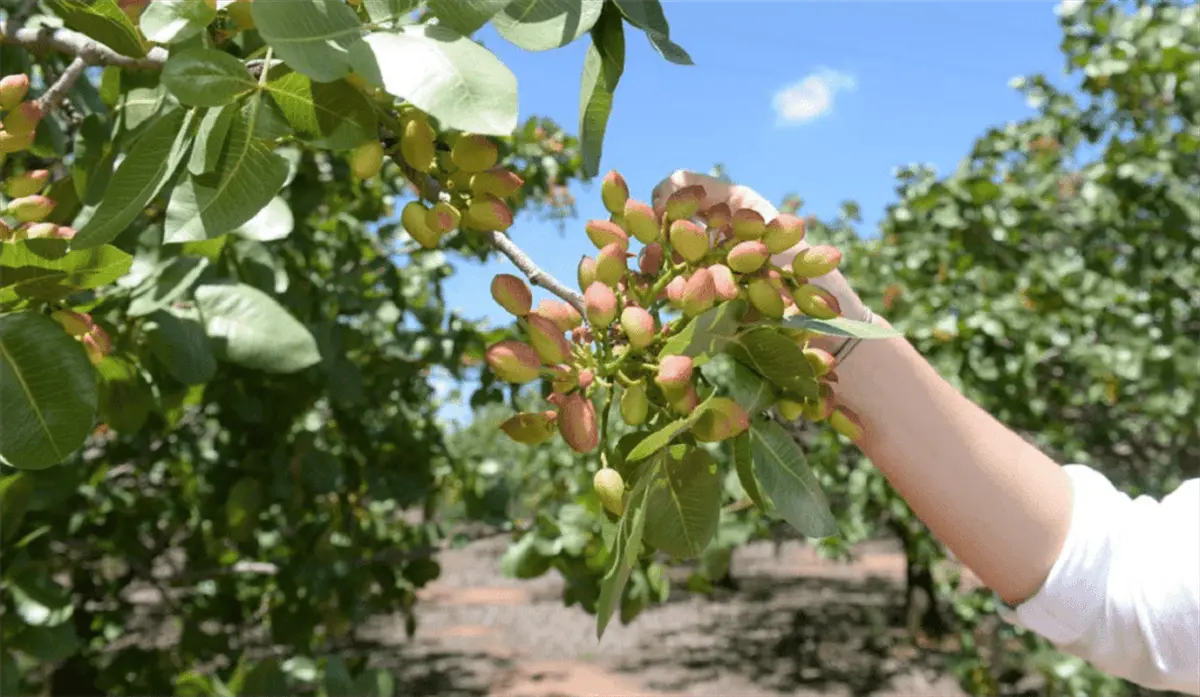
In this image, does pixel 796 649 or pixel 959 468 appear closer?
pixel 959 468

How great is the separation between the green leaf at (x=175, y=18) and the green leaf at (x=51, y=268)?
23cm

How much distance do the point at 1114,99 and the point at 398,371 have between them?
280 cm

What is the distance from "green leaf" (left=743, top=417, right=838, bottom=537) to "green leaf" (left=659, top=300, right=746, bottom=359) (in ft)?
0.28

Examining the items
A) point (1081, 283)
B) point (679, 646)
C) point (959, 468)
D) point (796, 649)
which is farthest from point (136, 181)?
point (679, 646)

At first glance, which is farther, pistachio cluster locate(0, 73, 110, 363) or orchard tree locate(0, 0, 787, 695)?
pistachio cluster locate(0, 73, 110, 363)

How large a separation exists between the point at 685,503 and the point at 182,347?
0.79 m

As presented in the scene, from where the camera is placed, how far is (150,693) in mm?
2336

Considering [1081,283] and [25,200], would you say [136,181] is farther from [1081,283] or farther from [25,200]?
[1081,283]

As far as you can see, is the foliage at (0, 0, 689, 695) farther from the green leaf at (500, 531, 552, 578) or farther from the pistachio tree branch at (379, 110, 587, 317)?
the green leaf at (500, 531, 552, 578)

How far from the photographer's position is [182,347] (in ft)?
4.06

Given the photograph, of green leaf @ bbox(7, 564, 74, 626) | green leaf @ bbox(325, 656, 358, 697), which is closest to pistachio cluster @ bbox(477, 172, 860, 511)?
green leaf @ bbox(325, 656, 358, 697)

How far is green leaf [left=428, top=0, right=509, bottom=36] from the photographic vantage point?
0.52 metres

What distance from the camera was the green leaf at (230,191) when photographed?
0.59 metres

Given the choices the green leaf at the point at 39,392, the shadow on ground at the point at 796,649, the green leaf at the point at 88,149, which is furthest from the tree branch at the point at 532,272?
the shadow on ground at the point at 796,649
